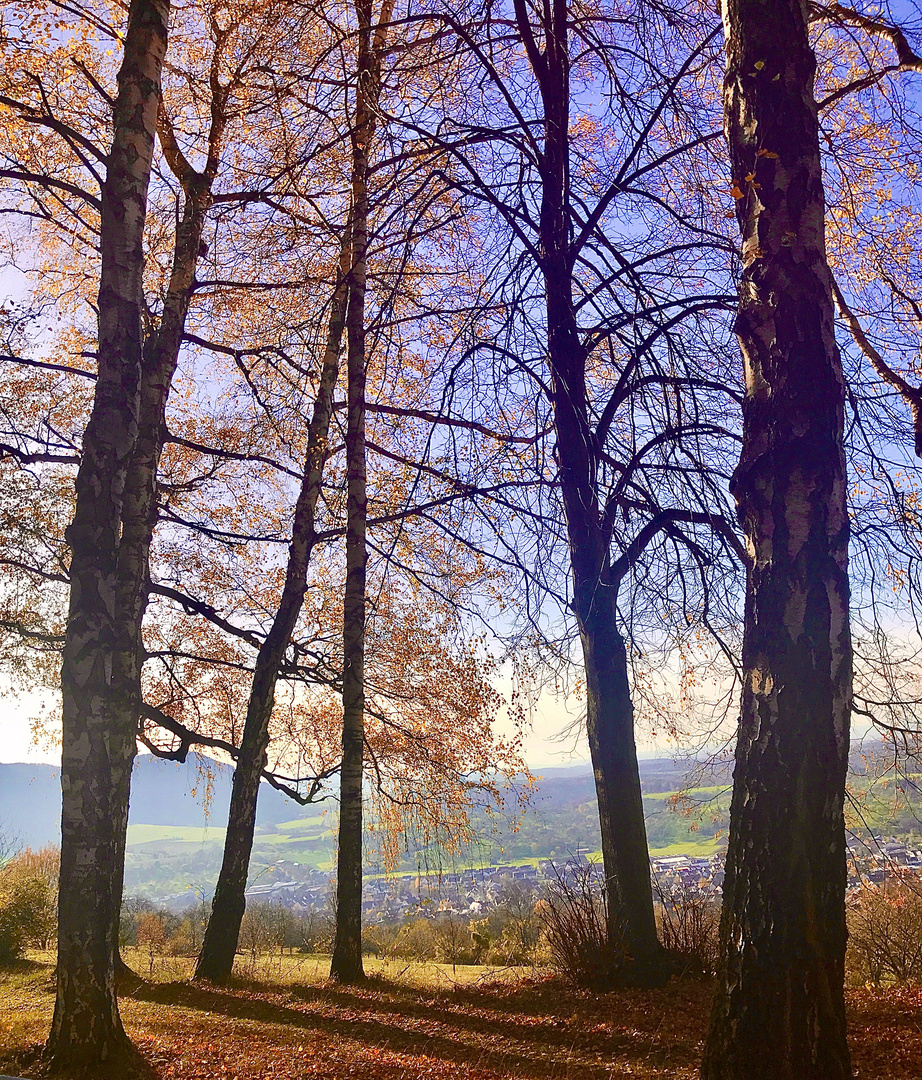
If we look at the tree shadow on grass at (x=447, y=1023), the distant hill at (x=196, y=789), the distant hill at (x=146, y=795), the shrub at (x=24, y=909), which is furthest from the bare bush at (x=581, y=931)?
the shrub at (x=24, y=909)

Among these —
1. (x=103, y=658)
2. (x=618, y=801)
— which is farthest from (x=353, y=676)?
(x=103, y=658)

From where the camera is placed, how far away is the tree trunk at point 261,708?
7355mm

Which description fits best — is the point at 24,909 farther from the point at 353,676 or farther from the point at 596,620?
the point at 596,620

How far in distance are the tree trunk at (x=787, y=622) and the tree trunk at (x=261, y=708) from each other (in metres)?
4.75

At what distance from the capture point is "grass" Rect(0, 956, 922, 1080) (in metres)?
3.67

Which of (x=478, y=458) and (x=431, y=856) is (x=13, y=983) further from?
(x=478, y=458)

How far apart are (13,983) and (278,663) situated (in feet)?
14.0

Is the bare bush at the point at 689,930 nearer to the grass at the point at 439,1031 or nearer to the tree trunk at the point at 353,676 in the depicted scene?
the grass at the point at 439,1031

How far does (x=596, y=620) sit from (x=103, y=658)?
333cm

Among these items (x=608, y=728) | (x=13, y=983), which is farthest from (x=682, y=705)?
(x=13, y=983)

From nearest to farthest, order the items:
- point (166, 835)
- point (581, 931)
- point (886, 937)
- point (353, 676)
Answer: point (581, 931) → point (886, 937) → point (353, 676) → point (166, 835)

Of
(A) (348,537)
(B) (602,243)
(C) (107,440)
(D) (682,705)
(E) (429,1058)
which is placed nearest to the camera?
(E) (429,1058)

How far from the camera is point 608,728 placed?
5.44 meters

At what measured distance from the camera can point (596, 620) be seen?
5.55m
